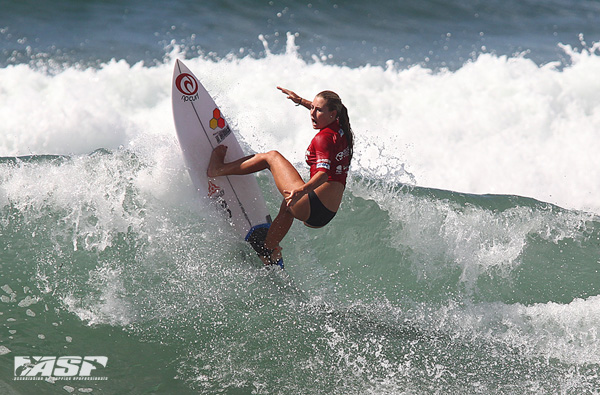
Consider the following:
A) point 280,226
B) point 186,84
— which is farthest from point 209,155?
point 280,226

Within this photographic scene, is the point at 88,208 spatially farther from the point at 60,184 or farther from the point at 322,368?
the point at 322,368

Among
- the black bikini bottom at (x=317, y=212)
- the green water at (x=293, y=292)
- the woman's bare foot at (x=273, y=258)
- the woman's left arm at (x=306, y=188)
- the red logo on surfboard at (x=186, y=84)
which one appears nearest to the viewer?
the woman's left arm at (x=306, y=188)

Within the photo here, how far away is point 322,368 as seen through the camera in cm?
403

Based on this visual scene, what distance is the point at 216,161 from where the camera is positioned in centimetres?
495

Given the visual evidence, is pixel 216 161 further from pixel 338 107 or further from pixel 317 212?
pixel 338 107

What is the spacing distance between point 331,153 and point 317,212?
517mm

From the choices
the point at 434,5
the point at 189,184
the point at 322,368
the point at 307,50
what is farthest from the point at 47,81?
the point at 434,5

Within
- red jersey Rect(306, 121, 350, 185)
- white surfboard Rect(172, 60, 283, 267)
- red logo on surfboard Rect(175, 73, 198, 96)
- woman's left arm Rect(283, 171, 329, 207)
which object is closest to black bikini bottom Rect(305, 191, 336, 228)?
red jersey Rect(306, 121, 350, 185)

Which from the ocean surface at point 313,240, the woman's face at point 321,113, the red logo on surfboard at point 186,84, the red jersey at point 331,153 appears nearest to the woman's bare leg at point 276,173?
the red jersey at point 331,153

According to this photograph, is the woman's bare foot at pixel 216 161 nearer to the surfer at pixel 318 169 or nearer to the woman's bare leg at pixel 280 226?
the surfer at pixel 318 169

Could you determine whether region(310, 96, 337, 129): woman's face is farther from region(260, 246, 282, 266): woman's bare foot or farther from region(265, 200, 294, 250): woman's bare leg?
region(260, 246, 282, 266): woman's bare foot

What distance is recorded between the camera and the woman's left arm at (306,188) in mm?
3779

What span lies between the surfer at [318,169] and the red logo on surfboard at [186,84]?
857 millimetres

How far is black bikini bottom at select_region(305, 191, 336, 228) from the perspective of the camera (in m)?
4.27
